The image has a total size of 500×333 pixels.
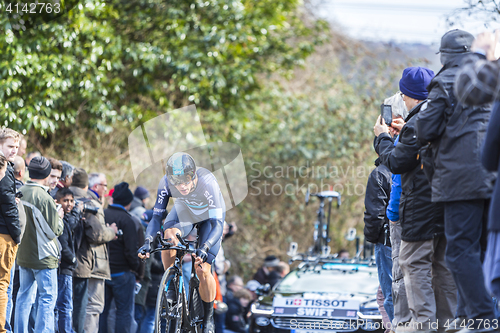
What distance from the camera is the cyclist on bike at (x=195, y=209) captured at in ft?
20.6

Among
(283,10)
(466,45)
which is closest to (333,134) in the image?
(283,10)

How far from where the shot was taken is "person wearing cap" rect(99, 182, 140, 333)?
7.95m

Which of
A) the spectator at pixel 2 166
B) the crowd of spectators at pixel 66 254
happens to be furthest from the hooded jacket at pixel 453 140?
the crowd of spectators at pixel 66 254

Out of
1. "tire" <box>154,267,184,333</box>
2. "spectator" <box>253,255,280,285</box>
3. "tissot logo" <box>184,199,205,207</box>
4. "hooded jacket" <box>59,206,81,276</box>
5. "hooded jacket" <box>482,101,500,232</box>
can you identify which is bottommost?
"spectator" <box>253,255,280,285</box>

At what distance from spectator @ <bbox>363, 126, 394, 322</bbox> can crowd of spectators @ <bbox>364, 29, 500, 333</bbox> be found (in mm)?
851

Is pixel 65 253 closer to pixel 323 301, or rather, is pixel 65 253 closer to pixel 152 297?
pixel 152 297

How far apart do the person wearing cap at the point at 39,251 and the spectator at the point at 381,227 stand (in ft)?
11.7

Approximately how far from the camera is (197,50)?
1477 cm

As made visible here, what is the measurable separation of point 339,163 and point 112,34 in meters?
8.20

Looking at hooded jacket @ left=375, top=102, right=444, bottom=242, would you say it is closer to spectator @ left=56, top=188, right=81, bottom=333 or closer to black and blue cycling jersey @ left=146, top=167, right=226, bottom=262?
black and blue cycling jersey @ left=146, top=167, right=226, bottom=262

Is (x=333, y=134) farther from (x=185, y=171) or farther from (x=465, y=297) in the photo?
(x=465, y=297)

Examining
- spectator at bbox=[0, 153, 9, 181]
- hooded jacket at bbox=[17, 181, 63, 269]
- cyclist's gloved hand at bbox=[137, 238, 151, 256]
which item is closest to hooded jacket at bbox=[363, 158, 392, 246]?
cyclist's gloved hand at bbox=[137, 238, 151, 256]

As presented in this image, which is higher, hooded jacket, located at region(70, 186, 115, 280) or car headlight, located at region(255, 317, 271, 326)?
hooded jacket, located at region(70, 186, 115, 280)

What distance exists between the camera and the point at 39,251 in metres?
6.52
